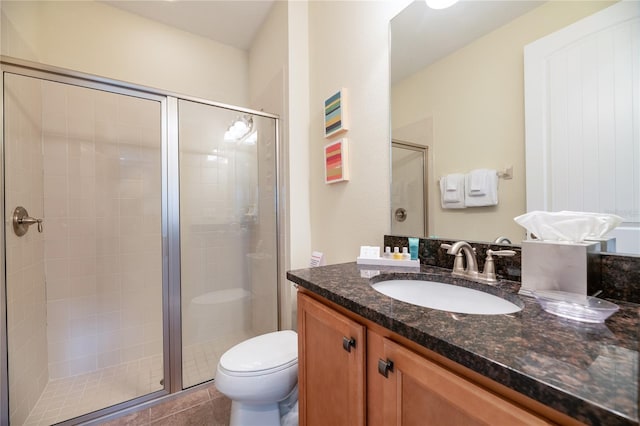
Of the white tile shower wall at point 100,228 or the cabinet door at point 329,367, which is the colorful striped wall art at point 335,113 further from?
the white tile shower wall at point 100,228

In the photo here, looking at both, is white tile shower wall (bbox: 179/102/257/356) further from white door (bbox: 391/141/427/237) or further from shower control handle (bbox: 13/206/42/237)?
white door (bbox: 391/141/427/237)

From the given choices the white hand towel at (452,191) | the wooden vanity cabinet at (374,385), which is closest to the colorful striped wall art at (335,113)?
the white hand towel at (452,191)

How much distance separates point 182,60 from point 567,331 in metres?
→ 2.93

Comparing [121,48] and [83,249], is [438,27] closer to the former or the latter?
[121,48]

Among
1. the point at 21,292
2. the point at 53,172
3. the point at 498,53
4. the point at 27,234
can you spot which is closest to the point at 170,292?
the point at 21,292

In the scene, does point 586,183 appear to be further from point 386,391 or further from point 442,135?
point 386,391

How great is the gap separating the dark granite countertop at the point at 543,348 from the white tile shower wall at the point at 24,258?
172 centimetres

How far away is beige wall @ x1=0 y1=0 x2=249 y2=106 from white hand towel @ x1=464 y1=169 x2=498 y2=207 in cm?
227

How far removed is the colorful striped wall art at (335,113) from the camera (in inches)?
57.8

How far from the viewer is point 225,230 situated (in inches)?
81.1

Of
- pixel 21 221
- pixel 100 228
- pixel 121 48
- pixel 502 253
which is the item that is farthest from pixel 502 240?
pixel 121 48

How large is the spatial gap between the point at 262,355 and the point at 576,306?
1126mm

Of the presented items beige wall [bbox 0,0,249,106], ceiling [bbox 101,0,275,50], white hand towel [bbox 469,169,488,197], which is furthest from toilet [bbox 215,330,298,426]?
ceiling [bbox 101,0,275,50]

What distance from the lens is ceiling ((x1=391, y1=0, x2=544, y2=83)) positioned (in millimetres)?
899
